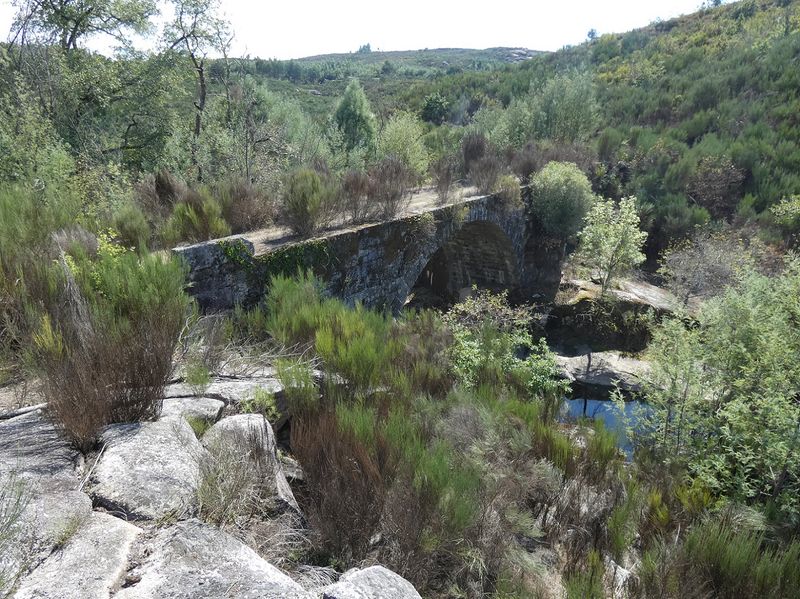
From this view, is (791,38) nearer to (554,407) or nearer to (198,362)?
(554,407)

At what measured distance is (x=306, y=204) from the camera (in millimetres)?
7199

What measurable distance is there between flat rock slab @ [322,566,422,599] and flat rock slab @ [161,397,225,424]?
5.11 ft

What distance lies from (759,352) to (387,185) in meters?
6.19

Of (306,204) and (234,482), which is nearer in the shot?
(234,482)

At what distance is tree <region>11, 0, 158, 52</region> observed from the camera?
11.9 m

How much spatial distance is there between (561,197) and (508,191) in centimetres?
208

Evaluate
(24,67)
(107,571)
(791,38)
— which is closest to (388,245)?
(107,571)

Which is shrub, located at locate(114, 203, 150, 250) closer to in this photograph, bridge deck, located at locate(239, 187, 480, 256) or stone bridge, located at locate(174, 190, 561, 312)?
stone bridge, located at locate(174, 190, 561, 312)

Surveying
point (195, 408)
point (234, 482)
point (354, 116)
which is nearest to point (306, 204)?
point (195, 408)

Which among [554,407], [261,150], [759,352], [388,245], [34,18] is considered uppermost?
[34,18]

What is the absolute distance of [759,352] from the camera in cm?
486

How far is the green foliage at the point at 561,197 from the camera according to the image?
13.5 meters

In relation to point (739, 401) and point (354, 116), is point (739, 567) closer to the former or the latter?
point (739, 401)

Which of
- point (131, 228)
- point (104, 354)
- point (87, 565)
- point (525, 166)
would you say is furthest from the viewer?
point (525, 166)
